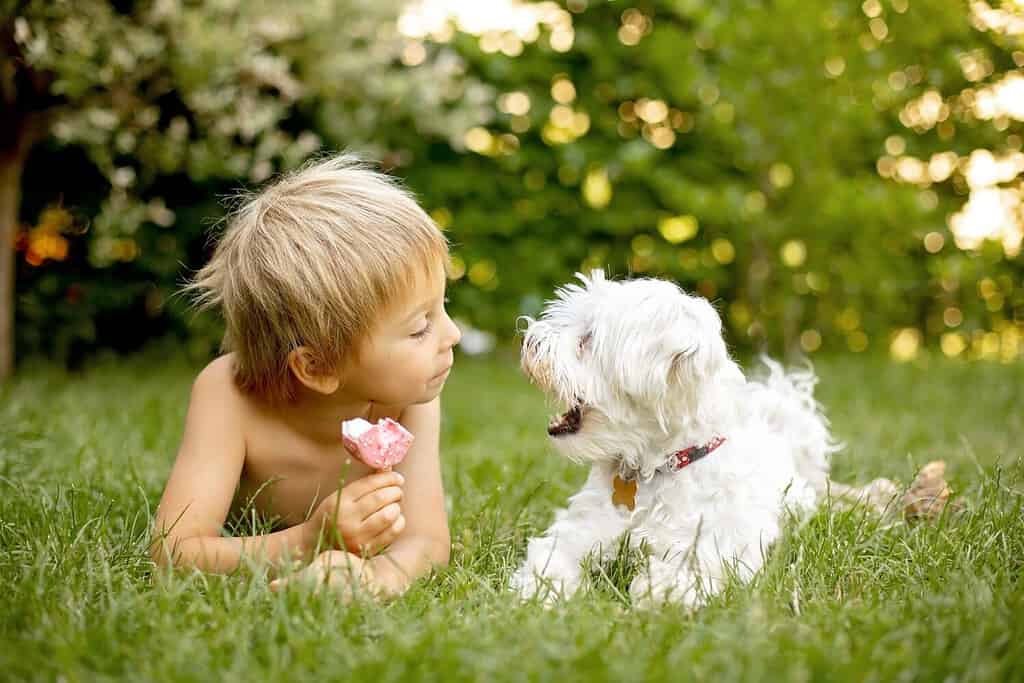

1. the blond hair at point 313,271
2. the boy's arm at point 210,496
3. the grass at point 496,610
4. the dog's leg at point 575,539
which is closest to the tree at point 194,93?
the grass at point 496,610

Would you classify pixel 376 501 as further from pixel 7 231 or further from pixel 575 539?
pixel 7 231

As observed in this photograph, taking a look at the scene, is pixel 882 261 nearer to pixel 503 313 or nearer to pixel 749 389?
pixel 503 313

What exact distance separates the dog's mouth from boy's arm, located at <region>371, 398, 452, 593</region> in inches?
14.3

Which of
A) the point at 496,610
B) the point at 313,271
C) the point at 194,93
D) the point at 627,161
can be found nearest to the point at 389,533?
the point at 496,610

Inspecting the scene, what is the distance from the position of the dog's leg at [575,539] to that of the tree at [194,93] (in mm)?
3315

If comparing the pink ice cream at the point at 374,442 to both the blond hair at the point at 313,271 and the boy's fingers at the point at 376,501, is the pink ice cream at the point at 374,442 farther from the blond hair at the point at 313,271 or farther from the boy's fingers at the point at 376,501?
the blond hair at the point at 313,271

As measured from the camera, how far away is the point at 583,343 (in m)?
2.51

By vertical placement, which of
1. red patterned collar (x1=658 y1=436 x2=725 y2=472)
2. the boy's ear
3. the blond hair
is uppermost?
the blond hair

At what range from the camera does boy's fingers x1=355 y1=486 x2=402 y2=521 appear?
2270 millimetres

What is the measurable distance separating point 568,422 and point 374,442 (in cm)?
49

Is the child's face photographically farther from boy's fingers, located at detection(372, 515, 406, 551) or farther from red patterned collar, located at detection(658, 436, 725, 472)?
red patterned collar, located at detection(658, 436, 725, 472)

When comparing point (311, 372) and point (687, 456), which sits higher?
point (311, 372)

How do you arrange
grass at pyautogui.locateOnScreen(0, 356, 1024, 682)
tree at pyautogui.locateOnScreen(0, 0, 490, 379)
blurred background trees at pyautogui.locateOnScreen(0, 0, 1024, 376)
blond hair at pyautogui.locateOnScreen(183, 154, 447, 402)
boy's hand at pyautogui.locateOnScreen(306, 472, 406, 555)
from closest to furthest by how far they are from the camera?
grass at pyautogui.locateOnScreen(0, 356, 1024, 682) → boy's hand at pyautogui.locateOnScreen(306, 472, 406, 555) → blond hair at pyautogui.locateOnScreen(183, 154, 447, 402) → tree at pyautogui.locateOnScreen(0, 0, 490, 379) → blurred background trees at pyautogui.locateOnScreen(0, 0, 1024, 376)

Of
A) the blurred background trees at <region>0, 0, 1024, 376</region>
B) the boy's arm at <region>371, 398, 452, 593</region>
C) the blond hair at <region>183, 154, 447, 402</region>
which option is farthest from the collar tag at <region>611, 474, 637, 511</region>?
the blurred background trees at <region>0, 0, 1024, 376</region>
